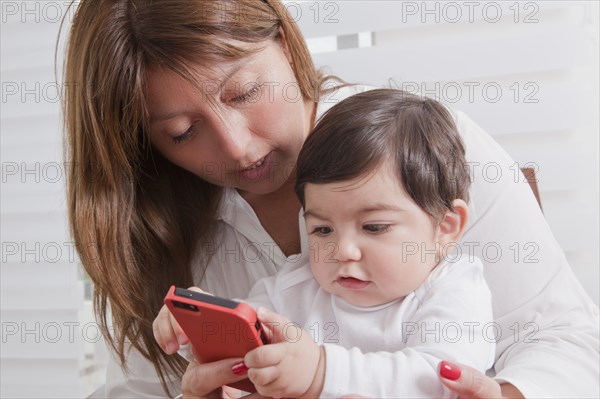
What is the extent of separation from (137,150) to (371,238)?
560 millimetres

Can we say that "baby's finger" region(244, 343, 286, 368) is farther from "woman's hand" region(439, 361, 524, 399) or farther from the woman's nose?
the woman's nose

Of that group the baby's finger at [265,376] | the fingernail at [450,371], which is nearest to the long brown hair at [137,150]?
the baby's finger at [265,376]

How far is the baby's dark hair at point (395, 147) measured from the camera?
3.37ft

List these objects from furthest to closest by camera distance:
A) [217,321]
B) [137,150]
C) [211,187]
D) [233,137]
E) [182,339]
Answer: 1. [211,187]
2. [137,150]
3. [233,137]
4. [182,339]
5. [217,321]

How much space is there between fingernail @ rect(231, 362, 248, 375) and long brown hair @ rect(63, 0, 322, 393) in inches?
18.8

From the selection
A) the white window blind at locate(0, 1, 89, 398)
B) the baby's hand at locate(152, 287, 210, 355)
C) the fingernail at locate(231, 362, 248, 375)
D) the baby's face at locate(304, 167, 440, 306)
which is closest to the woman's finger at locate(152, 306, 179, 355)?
the baby's hand at locate(152, 287, 210, 355)

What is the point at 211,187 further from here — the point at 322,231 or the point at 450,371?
the point at 450,371

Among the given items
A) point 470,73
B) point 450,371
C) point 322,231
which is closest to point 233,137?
point 322,231

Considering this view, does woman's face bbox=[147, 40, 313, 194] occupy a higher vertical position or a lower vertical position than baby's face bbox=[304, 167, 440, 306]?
higher

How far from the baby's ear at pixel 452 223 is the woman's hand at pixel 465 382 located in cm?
26

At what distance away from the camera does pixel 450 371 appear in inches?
34.6

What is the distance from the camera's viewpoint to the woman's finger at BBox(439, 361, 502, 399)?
0.88 m

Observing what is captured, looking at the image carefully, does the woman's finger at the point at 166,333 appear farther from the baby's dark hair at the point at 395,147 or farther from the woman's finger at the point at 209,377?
the baby's dark hair at the point at 395,147

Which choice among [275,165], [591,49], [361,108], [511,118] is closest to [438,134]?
[361,108]
